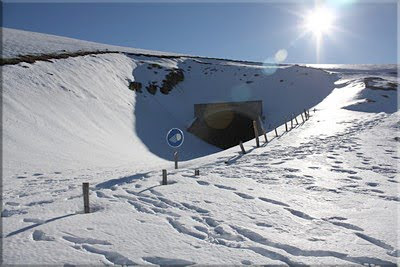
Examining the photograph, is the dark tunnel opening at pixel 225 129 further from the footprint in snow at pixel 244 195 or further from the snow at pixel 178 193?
the footprint in snow at pixel 244 195

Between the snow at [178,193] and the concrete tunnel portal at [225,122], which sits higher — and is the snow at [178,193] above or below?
below

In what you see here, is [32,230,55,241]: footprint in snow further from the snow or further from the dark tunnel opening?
the dark tunnel opening

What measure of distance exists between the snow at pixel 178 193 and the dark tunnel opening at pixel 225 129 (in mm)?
8915

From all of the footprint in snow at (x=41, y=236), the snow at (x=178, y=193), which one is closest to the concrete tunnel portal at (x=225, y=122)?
the snow at (x=178, y=193)

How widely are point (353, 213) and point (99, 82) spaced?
2660 centimetres

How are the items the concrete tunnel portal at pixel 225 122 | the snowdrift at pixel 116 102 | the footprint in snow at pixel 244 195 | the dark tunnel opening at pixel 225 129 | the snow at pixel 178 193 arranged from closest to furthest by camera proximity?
the snow at pixel 178 193
the footprint in snow at pixel 244 195
the snowdrift at pixel 116 102
the dark tunnel opening at pixel 225 129
the concrete tunnel portal at pixel 225 122

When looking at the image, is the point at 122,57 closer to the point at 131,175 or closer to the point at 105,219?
the point at 131,175

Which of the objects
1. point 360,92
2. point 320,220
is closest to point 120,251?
point 320,220

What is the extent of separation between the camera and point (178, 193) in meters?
8.05

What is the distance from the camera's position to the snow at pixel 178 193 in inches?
192

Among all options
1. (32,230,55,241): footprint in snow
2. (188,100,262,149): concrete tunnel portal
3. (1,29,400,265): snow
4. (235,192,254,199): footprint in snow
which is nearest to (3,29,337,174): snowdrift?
(1,29,400,265): snow

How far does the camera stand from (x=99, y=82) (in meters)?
29.4

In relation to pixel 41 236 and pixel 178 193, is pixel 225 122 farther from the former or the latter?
pixel 41 236

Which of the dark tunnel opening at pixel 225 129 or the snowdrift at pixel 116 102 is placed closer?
the snowdrift at pixel 116 102
